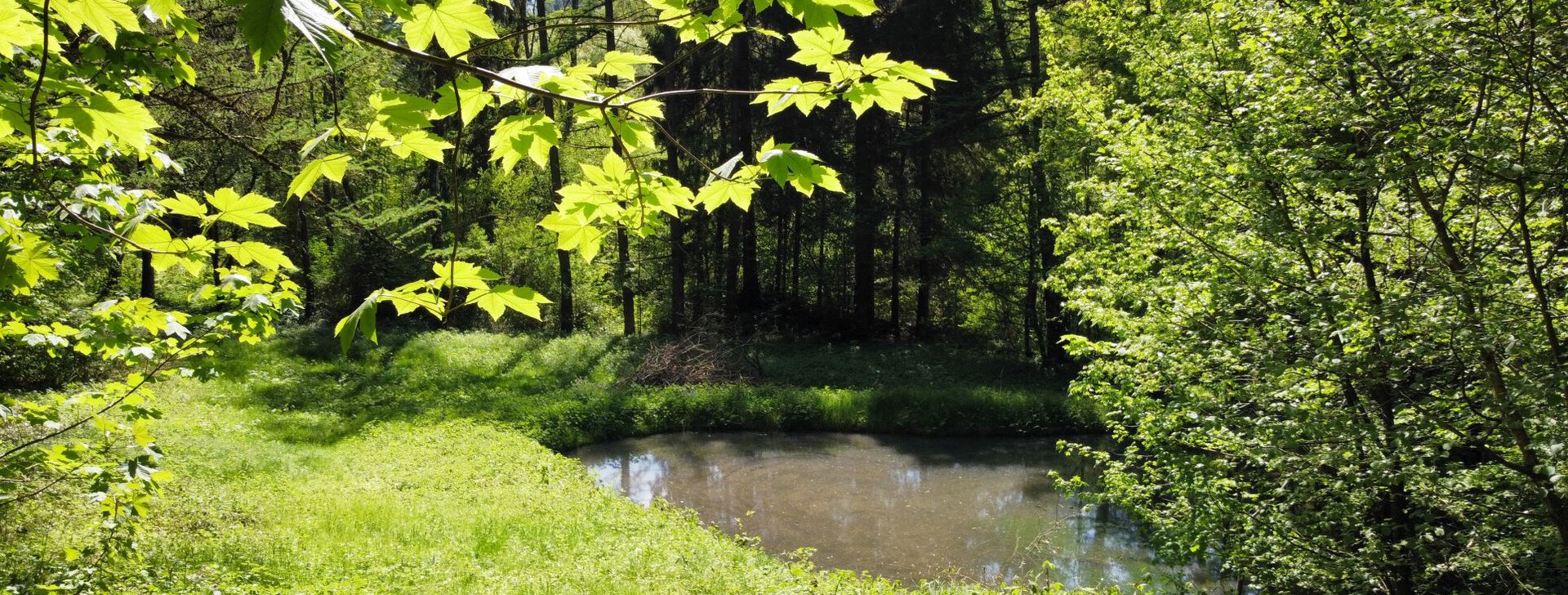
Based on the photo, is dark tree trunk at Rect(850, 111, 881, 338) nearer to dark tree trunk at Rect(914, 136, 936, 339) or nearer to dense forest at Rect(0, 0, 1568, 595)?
dark tree trunk at Rect(914, 136, 936, 339)

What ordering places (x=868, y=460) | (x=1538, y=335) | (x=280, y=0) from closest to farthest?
(x=280, y=0) → (x=1538, y=335) → (x=868, y=460)

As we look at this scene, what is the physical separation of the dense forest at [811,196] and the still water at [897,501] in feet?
2.31

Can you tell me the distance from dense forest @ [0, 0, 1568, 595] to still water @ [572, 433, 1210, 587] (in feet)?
2.31

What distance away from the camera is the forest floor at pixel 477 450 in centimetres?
589

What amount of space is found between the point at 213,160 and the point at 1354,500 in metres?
17.0

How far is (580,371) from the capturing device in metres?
15.5

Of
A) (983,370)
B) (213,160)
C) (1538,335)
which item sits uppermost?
(213,160)

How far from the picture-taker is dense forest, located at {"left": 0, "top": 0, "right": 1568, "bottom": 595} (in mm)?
1553

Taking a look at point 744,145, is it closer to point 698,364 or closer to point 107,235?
point 698,364

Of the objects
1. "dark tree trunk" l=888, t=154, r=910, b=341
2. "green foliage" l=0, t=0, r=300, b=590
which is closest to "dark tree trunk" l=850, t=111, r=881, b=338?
"dark tree trunk" l=888, t=154, r=910, b=341

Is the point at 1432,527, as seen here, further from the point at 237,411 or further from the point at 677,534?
the point at 237,411

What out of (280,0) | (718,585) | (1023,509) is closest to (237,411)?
(718,585)

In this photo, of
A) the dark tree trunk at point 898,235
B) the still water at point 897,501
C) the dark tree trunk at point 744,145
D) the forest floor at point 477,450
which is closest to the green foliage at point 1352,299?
the still water at point 897,501

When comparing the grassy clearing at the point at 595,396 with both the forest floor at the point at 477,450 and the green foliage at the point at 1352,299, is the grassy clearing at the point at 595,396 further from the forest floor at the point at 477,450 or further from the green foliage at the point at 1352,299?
the green foliage at the point at 1352,299
